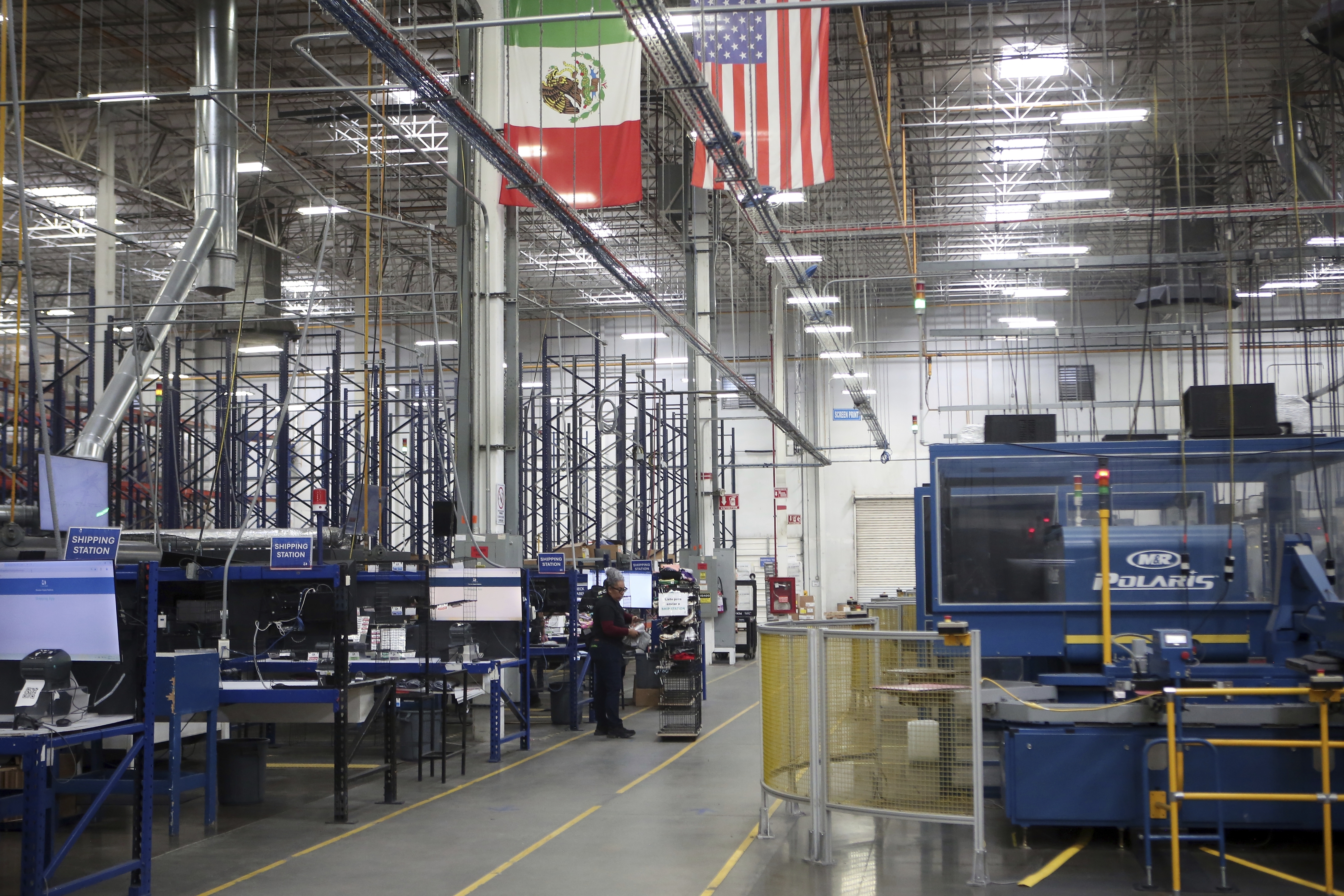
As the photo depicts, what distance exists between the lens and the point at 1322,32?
30.7ft

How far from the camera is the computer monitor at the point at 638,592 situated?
17.7 meters

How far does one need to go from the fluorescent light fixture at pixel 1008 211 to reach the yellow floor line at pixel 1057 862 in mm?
13647

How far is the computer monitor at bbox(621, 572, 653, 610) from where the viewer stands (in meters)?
17.7

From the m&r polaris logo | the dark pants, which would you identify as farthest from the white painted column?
the m&r polaris logo

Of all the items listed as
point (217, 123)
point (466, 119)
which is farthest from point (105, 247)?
point (466, 119)

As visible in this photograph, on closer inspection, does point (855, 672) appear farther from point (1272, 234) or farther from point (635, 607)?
point (1272, 234)

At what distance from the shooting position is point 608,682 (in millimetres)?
12977

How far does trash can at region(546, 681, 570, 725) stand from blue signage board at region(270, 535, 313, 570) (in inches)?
171

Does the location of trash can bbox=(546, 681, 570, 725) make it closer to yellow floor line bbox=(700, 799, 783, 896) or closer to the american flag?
yellow floor line bbox=(700, 799, 783, 896)

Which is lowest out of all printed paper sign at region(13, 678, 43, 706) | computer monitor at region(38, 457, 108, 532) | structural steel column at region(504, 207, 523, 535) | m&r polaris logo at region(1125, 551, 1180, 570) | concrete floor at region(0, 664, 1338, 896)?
concrete floor at region(0, 664, 1338, 896)

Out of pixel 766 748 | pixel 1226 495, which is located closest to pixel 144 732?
pixel 766 748

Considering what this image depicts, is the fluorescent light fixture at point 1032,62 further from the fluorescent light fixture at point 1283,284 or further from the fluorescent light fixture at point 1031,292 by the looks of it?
the fluorescent light fixture at point 1283,284

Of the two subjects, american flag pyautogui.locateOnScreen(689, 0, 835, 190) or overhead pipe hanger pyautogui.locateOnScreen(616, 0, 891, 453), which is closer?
overhead pipe hanger pyautogui.locateOnScreen(616, 0, 891, 453)

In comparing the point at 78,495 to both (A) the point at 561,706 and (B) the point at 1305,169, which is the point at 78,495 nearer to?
(A) the point at 561,706
